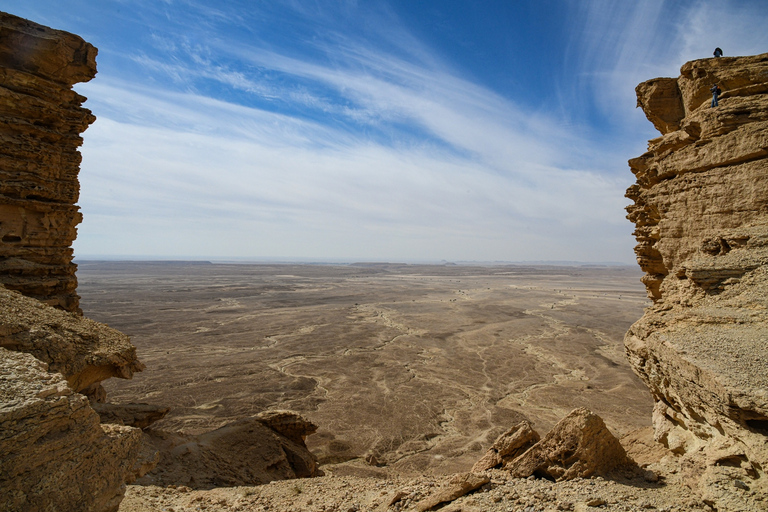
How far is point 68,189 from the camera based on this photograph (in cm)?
1007

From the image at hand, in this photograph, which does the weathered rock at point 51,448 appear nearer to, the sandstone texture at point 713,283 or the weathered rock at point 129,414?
the weathered rock at point 129,414

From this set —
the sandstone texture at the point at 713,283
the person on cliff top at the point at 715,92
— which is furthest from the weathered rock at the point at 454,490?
the person on cliff top at the point at 715,92

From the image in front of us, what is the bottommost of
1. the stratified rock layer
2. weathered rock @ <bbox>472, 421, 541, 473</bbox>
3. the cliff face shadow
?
the cliff face shadow

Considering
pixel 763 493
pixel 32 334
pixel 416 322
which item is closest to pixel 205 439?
pixel 32 334

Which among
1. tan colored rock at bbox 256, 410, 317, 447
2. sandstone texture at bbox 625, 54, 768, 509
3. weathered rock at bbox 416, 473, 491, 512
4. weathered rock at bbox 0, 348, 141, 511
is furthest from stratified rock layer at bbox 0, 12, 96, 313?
sandstone texture at bbox 625, 54, 768, 509

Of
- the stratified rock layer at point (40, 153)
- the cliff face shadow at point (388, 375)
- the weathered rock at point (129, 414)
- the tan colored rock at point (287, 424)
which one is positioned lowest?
the cliff face shadow at point (388, 375)

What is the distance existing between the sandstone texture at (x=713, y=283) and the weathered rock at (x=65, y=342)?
9841 millimetres

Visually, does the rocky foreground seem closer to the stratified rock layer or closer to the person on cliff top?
the stratified rock layer

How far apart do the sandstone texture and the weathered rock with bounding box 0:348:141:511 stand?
7632 millimetres

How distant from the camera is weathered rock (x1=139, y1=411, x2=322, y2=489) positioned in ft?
27.1

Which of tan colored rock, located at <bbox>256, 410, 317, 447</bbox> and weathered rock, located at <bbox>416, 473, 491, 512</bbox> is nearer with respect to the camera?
weathered rock, located at <bbox>416, 473, 491, 512</bbox>

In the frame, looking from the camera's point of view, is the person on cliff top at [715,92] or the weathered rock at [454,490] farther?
the person on cliff top at [715,92]

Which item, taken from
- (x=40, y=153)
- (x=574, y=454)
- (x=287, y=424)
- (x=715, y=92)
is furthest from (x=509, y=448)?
(x=40, y=153)

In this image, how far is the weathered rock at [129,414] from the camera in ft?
29.6
